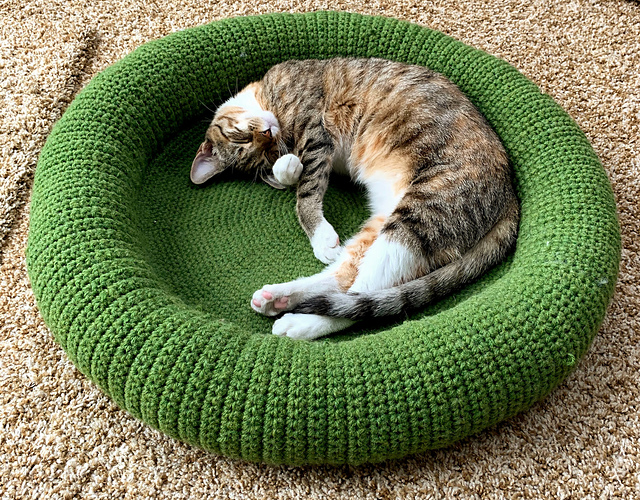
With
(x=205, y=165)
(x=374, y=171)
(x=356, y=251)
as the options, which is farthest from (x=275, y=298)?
(x=205, y=165)

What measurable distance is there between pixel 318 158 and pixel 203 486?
108cm

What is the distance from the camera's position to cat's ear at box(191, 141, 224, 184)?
206 cm

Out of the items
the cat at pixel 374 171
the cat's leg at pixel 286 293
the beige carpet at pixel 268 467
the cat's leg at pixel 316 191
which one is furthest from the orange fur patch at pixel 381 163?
the beige carpet at pixel 268 467

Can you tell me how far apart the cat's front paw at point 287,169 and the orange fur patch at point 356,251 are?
0.32 meters

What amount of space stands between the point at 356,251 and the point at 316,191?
0.97 feet

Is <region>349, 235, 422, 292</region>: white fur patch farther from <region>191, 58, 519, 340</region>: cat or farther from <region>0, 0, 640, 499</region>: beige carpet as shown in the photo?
<region>0, 0, 640, 499</region>: beige carpet

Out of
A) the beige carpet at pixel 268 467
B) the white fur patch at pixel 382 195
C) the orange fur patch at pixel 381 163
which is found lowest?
the beige carpet at pixel 268 467

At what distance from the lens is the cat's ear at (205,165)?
206cm

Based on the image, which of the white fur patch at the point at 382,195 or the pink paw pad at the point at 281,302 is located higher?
the white fur patch at the point at 382,195

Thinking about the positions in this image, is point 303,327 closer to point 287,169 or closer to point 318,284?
point 318,284

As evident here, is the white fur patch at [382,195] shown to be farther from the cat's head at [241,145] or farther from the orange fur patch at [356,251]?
the cat's head at [241,145]

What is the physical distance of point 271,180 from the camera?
208 cm

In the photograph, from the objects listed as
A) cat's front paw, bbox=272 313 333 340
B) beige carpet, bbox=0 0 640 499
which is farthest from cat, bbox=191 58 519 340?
beige carpet, bbox=0 0 640 499

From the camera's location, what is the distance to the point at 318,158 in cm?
200
